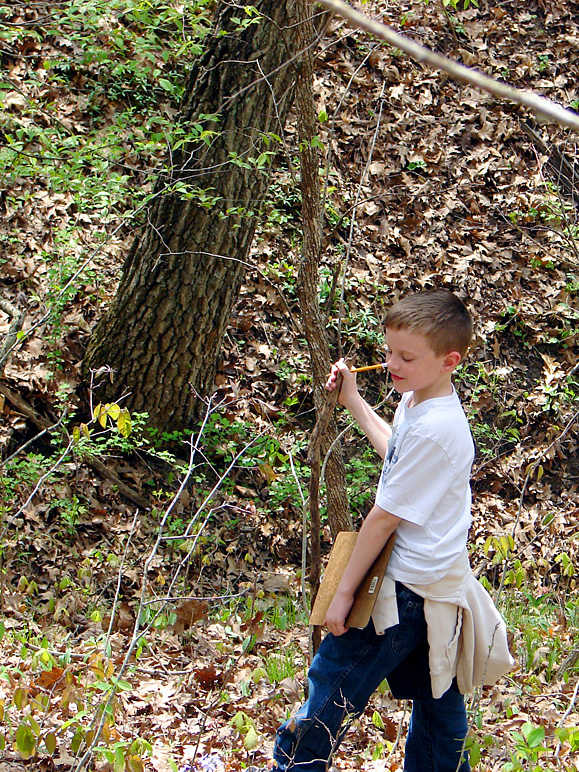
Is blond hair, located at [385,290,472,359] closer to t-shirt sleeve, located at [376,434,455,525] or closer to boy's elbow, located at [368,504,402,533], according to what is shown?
t-shirt sleeve, located at [376,434,455,525]

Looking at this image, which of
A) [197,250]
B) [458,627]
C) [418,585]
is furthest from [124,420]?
[197,250]

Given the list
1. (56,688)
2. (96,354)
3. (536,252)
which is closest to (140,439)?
(96,354)

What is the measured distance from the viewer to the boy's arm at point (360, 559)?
6.45 feet

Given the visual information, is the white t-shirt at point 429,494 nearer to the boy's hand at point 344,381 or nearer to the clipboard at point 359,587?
the clipboard at point 359,587

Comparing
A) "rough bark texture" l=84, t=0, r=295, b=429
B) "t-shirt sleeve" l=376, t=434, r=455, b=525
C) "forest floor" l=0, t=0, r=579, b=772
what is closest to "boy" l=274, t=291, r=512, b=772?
"t-shirt sleeve" l=376, t=434, r=455, b=525

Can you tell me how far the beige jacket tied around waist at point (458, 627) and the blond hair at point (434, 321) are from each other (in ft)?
2.06

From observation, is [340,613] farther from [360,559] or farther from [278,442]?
[278,442]

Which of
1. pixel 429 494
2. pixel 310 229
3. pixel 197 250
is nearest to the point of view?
pixel 429 494

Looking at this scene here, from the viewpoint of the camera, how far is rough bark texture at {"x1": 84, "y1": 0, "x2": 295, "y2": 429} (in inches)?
170

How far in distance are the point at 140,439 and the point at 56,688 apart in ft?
7.40

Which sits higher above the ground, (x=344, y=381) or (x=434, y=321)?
(x=434, y=321)

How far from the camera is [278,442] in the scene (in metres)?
4.59

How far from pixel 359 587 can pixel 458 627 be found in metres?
0.33

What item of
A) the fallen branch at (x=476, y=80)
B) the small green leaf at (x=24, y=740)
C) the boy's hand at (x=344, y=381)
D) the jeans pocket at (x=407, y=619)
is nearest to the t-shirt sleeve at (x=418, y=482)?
the jeans pocket at (x=407, y=619)
